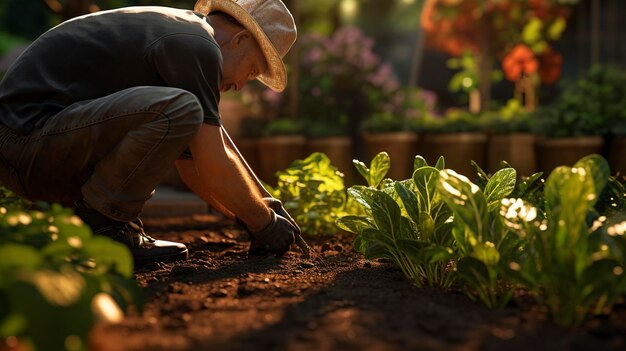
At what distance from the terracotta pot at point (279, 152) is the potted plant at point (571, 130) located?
5.97 ft

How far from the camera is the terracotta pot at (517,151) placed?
5.38 m

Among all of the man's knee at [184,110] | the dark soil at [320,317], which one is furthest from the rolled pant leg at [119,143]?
the dark soil at [320,317]

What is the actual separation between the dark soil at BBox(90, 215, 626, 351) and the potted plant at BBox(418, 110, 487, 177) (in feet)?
11.0

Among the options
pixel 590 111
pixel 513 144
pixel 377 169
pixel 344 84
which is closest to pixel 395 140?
pixel 513 144

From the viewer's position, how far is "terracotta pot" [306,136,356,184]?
220 inches

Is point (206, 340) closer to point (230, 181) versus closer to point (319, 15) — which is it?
point (230, 181)

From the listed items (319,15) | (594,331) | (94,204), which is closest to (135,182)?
(94,204)

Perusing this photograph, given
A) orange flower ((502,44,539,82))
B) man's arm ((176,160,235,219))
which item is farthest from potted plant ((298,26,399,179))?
man's arm ((176,160,235,219))

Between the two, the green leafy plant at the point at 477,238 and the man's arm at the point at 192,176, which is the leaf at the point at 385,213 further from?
the man's arm at the point at 192,176

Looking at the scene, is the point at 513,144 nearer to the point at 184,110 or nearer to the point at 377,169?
the point at 377,169

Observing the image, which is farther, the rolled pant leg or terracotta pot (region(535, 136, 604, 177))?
terracotta pot (region(535, 136, 604, 177))

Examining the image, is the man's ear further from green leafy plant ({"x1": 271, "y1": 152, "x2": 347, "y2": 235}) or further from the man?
green leafy plant ({"x1": 271, "y1": 152, "x2": 347, "y2": 235})

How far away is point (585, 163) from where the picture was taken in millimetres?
1674

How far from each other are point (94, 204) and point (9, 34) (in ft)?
36.0
